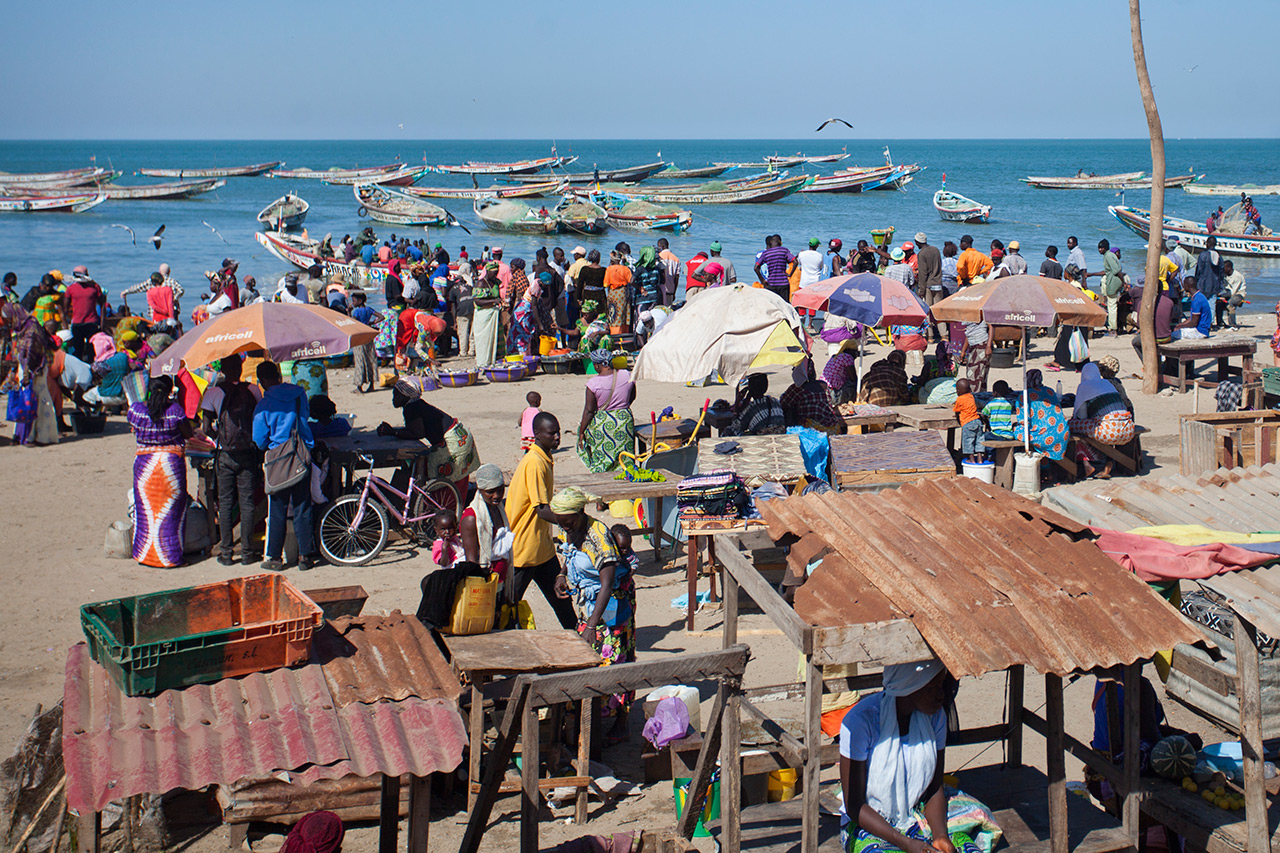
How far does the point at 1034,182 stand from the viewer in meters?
76.6

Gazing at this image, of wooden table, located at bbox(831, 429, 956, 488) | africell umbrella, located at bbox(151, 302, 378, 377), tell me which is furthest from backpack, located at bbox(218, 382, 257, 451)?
wooden table, located at bbox(831, 429, 956, 488)

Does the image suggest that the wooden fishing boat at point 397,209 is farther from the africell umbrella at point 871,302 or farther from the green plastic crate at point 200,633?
the green plastic crate at point 200,633

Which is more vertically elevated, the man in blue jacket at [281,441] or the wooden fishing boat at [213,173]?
the wooden fishing boat at [213,173]

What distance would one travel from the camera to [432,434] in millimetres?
8953

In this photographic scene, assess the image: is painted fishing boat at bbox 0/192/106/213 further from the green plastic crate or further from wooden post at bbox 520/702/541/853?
wooden post at bbox 520/702/541/853

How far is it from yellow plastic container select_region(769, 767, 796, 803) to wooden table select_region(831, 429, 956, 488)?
12.1ft

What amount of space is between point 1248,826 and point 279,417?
6930 millimetres

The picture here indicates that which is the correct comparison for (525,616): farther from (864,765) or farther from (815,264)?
(815,264)

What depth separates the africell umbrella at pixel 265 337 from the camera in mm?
8117

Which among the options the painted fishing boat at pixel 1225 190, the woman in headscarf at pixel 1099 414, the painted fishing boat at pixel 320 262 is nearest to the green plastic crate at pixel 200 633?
the woman in headscarf at pixel 1099 414

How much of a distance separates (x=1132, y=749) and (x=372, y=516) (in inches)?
252

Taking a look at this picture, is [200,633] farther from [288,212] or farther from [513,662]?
[288,212]

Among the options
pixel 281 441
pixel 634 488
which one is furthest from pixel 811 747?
pixel 281 441

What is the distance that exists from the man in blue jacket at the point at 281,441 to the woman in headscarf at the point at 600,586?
317 centimetres
